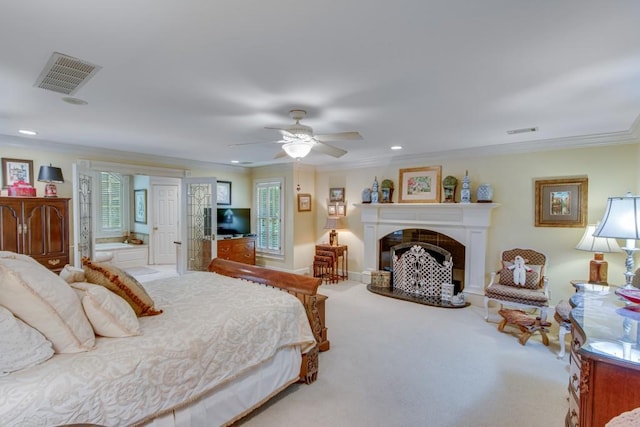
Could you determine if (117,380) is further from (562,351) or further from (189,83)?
(562,351)

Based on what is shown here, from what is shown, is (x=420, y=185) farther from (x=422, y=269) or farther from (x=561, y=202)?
(x=561, y=202)

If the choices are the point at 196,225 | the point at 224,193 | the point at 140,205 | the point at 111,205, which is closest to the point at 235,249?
the point at 196,225

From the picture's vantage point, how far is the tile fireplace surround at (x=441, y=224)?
4.72 meters

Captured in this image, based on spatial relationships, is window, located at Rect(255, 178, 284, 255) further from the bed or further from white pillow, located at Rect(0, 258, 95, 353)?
white pillow, located at Rect(0, 258, 95, 353)

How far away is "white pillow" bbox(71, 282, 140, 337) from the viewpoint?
Answer: 1.73 metres

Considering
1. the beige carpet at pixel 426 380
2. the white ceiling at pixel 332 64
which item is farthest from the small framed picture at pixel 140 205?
the beige carpet at pixel 426 380

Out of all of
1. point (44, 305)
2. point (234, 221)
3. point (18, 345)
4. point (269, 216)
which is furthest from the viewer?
point (269, 216)

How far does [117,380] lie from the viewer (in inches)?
57.7

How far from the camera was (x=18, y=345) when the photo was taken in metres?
1.40

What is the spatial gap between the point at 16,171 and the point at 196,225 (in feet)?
8.81

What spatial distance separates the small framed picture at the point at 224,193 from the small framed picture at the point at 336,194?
2.28 metres

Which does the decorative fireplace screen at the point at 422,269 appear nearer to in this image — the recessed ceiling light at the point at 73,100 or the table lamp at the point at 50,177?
the recessed ceiling light at the point at 73,100

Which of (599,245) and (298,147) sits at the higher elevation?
(298,147)

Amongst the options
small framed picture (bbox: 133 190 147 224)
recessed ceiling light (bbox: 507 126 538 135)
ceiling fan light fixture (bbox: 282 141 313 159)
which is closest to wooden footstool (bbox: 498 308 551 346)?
recessed ceiling light (bbox: 507 126 538 135)
